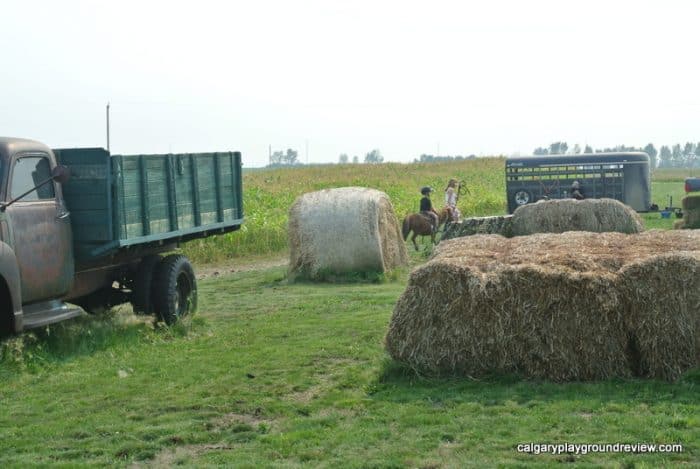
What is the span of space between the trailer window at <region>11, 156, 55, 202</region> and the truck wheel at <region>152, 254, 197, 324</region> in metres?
2.14

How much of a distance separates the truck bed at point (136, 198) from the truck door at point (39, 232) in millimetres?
245

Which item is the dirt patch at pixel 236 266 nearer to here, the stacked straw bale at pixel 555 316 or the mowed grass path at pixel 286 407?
the mowed grass path at pixel 286 407

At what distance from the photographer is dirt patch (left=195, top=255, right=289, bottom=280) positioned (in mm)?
21719

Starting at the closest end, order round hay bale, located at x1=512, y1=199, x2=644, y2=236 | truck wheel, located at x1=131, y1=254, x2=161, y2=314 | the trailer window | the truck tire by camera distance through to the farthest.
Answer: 1. the trailer window
2. truck wheel, located at x1=131, y1=254, x2=161, y2=314
3. round hay bale, located at x1=512, y1=199, x2=644, y2=236
4. the truck tire

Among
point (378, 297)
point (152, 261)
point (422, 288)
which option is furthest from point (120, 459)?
point (378, 297)

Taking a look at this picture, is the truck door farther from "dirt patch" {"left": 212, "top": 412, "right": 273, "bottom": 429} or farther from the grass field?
the grass field

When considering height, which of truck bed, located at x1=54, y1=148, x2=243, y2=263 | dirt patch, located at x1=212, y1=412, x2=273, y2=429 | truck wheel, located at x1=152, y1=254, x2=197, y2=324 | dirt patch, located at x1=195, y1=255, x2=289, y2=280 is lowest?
dirt patch, located at x1=195, y1=255, x2=289, y2=280

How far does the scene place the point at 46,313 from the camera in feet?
36.3

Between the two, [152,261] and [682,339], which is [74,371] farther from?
[682,339]

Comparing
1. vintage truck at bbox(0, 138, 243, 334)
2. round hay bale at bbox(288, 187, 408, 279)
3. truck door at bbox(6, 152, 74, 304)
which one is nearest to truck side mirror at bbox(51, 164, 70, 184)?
vintage truck at bbox(0, 138, 243, 334)

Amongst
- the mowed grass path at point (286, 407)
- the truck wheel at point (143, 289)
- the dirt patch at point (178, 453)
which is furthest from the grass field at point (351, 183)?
the dirt patch at point (178, 453)

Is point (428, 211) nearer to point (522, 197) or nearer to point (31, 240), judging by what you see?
point (31, 240)

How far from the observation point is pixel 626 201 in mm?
37250

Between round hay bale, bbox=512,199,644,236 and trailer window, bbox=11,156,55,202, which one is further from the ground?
trailer window, bbox=11,156,55,202
